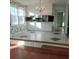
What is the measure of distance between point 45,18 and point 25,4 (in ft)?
7.76

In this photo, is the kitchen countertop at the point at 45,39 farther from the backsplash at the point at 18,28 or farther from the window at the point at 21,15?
the window at the point at 21,15

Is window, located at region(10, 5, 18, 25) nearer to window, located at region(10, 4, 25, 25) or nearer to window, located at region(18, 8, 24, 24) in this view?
window, located at region(10, 4, 25, 25)

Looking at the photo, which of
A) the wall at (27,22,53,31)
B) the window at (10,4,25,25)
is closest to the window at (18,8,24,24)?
the window at (10,4,25,25)

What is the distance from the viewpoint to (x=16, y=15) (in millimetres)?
11250

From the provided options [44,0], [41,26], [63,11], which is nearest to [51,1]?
[44,0]

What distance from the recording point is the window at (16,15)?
34.9ft

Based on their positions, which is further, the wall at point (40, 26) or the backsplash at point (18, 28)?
the wall at point (40, 26)

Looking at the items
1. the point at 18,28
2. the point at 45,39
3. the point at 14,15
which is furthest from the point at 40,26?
the point at 45,39

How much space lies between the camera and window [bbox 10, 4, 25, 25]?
1064 cm

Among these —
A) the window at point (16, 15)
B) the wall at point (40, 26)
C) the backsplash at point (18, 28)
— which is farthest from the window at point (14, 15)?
the wall at point (40, 26)

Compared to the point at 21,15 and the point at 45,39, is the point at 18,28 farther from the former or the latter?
the point at 45,39
